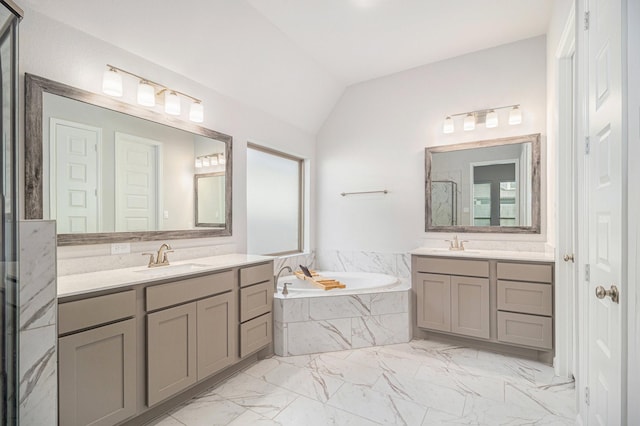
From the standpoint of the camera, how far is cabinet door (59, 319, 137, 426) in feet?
4.69

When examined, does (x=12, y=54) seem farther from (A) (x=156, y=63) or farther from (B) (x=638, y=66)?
(B) (x=638, y=66)

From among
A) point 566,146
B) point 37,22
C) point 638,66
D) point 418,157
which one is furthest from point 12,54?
point 418,157

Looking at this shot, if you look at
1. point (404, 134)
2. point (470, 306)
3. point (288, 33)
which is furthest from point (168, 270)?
point (404, 134)

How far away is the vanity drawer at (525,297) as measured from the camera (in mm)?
2533

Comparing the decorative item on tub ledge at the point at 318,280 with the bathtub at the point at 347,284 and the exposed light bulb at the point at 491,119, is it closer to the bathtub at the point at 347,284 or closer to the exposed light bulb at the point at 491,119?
the bathtub at the point at 347,284

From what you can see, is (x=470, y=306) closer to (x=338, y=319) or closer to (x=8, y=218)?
(x=338, y=319)

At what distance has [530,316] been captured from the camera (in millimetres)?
2594

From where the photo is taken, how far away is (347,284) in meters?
3.77

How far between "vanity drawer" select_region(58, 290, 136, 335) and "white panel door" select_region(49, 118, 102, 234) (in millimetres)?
605

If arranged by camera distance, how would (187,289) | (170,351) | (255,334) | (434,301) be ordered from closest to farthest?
(170,351)
(187,289)
(255,334)
(434,301)

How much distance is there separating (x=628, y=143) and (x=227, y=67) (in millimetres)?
2721

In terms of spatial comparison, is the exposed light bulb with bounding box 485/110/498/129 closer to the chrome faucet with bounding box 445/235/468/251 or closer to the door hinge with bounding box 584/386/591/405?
the chrome faucet with bounding box 445/235/468/251

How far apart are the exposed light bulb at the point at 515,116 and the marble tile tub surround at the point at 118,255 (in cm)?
307

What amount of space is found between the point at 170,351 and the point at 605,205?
2.28m
